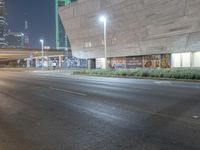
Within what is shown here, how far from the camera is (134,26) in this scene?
4334 centimetres

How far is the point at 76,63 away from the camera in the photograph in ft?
321

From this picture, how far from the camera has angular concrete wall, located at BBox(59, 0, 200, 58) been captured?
35375mm

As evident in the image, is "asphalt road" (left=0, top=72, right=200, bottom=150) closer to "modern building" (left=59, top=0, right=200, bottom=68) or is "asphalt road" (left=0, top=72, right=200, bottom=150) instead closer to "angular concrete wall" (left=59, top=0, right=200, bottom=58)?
"angular concrete wall" (left=59, top=0, right=200, bottom=58)

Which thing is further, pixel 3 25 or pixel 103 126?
pixel 3 25

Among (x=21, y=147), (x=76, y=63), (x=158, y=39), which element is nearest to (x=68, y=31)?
(x=158, y=39)

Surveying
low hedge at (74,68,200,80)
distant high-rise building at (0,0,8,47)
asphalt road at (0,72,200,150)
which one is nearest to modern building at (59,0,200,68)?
low hedge at (74,68,200,80)

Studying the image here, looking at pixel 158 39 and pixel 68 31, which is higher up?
pixel 68 31

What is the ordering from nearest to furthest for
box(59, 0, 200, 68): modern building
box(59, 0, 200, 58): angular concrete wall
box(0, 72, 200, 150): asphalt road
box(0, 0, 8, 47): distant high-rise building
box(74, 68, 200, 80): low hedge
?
box(0, 72, 200, 150): asphalt road → box(74, 68, 200, 80): low hedge → box(59, 0, 200, 58): angular concrete wall → box(59, 0, 200, 68): modern building → box(0, 0, 8, 47): distant high-rise building

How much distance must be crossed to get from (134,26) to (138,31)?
1227mm

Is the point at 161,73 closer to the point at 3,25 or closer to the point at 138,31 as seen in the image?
the point at 138,31

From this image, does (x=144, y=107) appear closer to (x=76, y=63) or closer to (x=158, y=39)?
(x=158, y=39)

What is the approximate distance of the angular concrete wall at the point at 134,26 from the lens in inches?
1393


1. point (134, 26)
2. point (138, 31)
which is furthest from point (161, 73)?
point (134, 26)

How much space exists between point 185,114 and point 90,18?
46731mm
